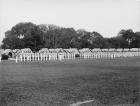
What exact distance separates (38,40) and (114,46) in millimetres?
42870

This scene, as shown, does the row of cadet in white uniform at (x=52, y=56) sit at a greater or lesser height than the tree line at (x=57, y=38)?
lesser

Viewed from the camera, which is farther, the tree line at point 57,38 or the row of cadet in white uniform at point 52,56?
the tree line at point 57,38

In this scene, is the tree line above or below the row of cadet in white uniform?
above

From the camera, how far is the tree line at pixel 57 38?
7338cm

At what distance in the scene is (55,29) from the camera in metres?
93.4

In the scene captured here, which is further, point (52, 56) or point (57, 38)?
point (57, 38)

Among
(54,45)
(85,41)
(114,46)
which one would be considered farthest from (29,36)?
(114,46)

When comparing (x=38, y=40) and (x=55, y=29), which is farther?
(x=55, y=29)

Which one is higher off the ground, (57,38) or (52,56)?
(57,38)

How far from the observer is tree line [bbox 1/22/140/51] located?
73375 mm

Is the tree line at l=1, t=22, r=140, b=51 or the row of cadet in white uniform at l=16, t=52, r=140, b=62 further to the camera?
the tree line at l=1, t=22, r=140, b=51

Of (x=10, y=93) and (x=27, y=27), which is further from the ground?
(x=27, y=27)

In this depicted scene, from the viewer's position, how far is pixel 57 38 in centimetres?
8925

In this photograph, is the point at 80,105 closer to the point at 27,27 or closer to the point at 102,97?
the point at 102,97
